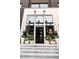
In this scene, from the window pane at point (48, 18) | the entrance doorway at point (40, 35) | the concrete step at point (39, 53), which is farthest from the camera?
the entrance doorway at point (40, 35)

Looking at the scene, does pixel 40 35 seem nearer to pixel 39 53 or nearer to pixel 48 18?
pixel 48 18

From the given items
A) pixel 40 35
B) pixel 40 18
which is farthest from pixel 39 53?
pixel 40 35

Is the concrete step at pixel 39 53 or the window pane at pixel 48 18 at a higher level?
the window pane at pixel 48 18

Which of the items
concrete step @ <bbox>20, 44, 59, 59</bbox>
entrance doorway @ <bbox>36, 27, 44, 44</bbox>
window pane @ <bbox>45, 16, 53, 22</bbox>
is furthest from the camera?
entrance doorway @ <bbox>36, 27, 44, 44</bbox>

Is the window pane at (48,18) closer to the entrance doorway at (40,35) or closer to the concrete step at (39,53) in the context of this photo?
the entrance doorway at (40,35)

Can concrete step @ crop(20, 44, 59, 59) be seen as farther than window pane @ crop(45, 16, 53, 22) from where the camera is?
No

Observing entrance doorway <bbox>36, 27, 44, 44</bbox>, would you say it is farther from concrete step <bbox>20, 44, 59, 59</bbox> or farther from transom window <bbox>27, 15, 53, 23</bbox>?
concrete step <bbox>20, 44, 59, 59</bbox>

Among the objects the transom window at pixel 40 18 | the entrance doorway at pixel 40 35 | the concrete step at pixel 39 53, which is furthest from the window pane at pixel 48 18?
the concrete step at pixel 39 53

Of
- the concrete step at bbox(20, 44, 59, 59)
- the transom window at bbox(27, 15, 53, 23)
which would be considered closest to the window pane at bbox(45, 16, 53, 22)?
the transom window at bbox(27, 15, 53, 23)

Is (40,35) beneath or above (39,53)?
above
